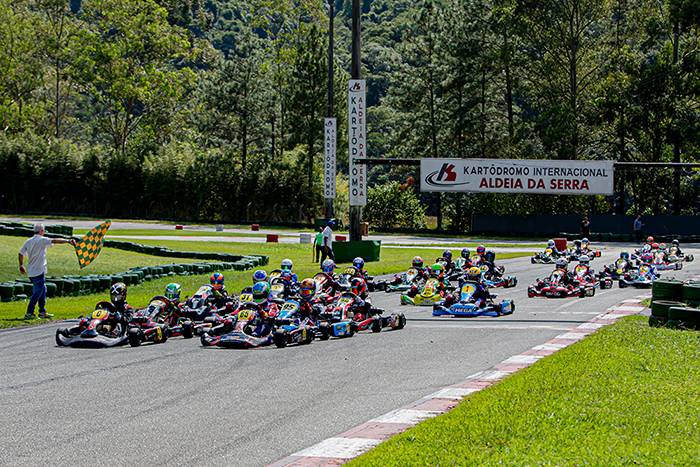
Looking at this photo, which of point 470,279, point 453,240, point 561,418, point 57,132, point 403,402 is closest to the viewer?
point 561,418

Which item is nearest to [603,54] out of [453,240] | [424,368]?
[453,240]

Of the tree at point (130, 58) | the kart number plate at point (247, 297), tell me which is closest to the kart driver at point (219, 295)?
the kart number plate at point (247, 297)

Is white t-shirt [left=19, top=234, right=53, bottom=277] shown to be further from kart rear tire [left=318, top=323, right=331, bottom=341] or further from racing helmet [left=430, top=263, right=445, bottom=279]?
racing helmet [left=430, top=263, right=445, bottom=279]

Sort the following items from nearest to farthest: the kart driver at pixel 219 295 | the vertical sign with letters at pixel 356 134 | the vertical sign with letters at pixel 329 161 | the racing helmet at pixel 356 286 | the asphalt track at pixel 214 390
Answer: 1. the asphalt track at pixel 214 390
2. the kart driver at pixel 219 295
3. the racing helmet at pixel 356 286
4. the vertical sign with letters at pixel 356 134
5. the vertical sign with letters at pixel 329 161

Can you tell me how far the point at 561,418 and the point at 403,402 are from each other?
185 centimetres

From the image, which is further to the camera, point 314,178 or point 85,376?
point 314,178

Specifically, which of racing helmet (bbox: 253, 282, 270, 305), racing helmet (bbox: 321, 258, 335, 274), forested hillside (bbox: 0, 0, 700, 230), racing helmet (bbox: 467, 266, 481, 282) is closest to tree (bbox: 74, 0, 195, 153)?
forested hillside (bbox: 0, 0, 700, 230)

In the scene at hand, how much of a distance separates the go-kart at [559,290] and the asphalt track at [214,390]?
4787mm

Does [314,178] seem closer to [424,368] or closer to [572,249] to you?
[572,249]

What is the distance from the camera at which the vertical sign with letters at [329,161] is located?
38969 millimetres

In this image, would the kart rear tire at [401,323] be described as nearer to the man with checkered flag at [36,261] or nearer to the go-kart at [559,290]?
the go-kart at [559,290]

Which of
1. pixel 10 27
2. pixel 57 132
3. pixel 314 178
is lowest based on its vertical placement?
pixel 314 178

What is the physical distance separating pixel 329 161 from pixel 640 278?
22.2m

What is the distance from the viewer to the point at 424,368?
405 inches
